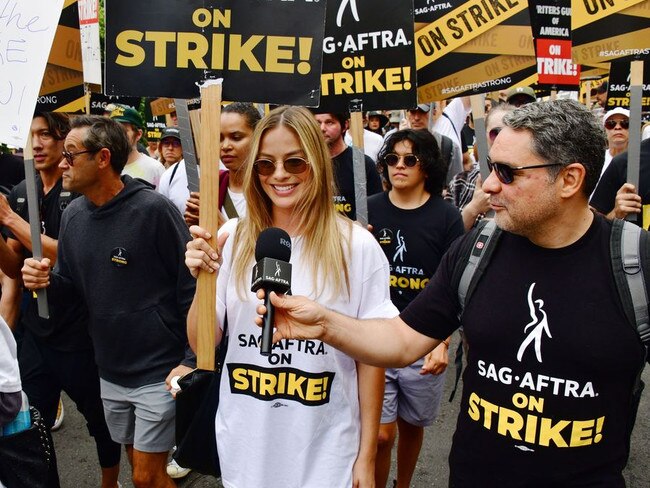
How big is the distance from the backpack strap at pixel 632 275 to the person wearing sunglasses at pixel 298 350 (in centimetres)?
80

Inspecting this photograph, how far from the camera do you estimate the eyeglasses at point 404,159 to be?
381 centimetres

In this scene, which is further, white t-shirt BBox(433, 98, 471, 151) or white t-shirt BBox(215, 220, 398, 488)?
white t-shirt BBox(433, 98, 471, 151)

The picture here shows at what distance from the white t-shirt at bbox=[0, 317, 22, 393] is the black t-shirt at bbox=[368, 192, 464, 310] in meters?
2.17

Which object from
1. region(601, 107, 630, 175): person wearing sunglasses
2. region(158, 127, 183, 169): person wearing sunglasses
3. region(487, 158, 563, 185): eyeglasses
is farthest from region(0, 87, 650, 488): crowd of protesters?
region(158, 127, 183, 169): person wearing sunglasses

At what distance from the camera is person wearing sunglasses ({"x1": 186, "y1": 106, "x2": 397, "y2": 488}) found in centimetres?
219

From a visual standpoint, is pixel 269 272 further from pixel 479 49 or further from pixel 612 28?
pixel 612 28

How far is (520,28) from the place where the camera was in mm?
A: 4016

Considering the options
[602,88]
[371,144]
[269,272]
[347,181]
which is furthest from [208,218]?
[602,88]

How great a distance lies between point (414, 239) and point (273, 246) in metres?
1.94

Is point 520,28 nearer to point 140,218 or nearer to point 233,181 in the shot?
point 233,181

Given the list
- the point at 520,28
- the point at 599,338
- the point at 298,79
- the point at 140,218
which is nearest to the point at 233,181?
the point at 140,218

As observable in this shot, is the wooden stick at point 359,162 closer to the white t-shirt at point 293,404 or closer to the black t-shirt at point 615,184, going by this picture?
the white t-shirt at point 293,404

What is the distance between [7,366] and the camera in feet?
7.31

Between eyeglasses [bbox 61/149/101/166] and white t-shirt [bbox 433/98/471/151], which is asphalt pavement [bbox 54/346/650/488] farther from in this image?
white t-shirt [bbox 433/98/471/151]
